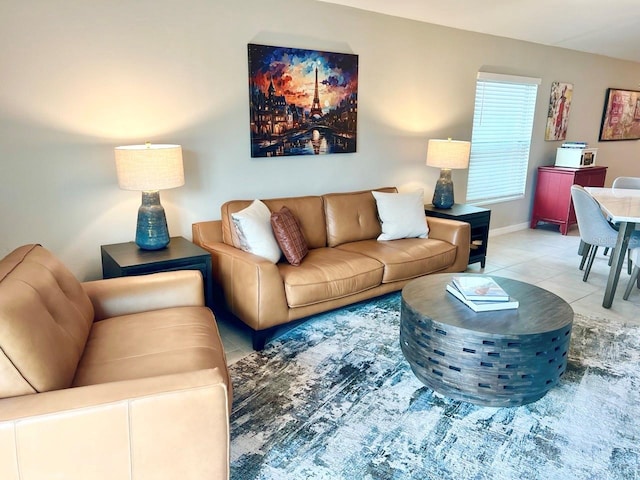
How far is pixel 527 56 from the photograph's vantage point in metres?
5.32

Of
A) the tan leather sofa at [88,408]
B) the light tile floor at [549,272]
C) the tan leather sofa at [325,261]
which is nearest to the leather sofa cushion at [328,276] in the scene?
the tan leather sofa at [325,261]

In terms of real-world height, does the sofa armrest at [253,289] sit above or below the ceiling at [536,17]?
below

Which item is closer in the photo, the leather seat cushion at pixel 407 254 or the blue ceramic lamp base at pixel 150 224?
the blue ceramic lamp base at pixel 150 224

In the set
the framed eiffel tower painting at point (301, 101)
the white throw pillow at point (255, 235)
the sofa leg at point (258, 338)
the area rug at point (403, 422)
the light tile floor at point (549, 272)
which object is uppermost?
the framed eiffel tower painting at point (301, 101)

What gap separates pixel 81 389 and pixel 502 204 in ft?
17.6

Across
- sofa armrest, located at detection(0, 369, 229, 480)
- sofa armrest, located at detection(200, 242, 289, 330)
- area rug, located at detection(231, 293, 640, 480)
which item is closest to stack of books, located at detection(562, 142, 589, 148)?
area rug, located at detection(231, 293, 640, 480)

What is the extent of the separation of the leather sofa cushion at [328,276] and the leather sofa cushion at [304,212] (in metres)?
0.24

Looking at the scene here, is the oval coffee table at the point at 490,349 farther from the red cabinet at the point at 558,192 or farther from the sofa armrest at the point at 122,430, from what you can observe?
the red cabinet at the point at 558,192

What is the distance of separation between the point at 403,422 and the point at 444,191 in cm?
278

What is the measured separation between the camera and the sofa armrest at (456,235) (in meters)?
3.76

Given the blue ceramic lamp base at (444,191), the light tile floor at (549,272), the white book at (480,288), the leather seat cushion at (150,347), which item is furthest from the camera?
the blue ceramic lamp base at (444,191)

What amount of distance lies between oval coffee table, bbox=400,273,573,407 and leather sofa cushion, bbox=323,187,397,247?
1393 mm

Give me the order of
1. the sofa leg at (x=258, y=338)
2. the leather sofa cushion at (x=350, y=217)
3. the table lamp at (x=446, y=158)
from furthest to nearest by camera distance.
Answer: the table lamp at (x=446, y=158), the leather sofa cushion at (x=350, y=217), the sofa leg at (x=258, y=338)

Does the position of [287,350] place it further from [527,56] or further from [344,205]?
[527,56]
